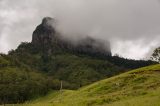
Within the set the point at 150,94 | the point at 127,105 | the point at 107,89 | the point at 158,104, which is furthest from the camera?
the point at 107,89

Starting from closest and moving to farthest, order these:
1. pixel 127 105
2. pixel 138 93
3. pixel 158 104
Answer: pixel 158 104
pixel 127 105
pixel 138 93

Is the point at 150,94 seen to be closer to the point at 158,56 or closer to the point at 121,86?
the point at 121,86

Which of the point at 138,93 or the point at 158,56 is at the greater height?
the point at 158,56

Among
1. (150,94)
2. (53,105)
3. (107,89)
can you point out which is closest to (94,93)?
(107,89)

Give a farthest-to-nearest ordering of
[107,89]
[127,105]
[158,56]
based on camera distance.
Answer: [158,56] → [107,89] → [127,105]

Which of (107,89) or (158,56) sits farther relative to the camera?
(158,56)

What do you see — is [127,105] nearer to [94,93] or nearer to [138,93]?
[138,93]

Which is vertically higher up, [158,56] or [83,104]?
[158,56]

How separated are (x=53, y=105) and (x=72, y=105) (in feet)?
15.8

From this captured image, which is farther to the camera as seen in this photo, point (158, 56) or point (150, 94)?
point (158, 56)

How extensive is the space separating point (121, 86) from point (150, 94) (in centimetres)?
2918

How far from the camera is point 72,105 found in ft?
193

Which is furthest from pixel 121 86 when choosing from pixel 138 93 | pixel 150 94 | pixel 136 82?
pixel 150 94

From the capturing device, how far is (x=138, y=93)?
2395 inches
